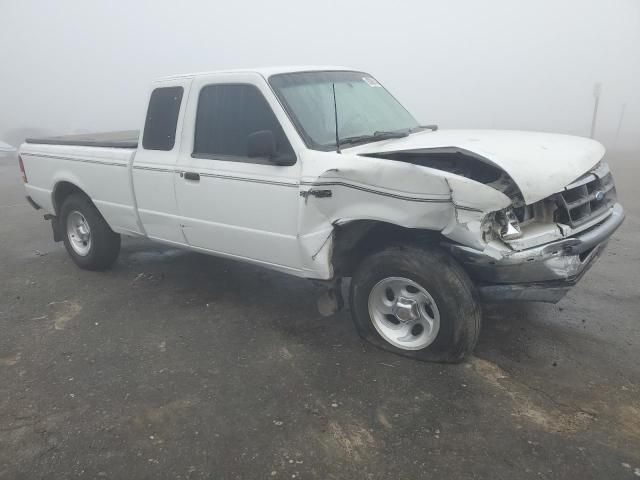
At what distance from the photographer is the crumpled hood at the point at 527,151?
313 cm

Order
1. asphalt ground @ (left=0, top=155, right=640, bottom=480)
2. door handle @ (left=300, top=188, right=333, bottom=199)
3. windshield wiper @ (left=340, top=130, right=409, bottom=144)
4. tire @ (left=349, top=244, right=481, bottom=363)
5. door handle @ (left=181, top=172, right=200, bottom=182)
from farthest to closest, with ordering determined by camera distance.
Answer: door handle @ (left=181, top=172, right=200, bottom=182)
windshield wiper @ (left=340, top=130, right=409, bottom=144)
door handle @ (left=300, top=188, right=333, bottom=199)
tire @ (left=349, top=244, right=481, bottom=363)
asphalt ground @ (left=0, top=155, right=640, bottom=480)

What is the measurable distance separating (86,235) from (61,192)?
0.56 metres

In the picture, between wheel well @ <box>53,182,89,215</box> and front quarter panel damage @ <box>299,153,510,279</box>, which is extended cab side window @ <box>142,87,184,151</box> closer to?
wheel well @ <box>53,182,89,215</box>

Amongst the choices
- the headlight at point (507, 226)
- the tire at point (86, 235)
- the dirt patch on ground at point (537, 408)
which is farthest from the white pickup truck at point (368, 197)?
the tire at point (86, 235)

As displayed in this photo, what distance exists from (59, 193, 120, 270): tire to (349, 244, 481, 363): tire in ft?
10.2

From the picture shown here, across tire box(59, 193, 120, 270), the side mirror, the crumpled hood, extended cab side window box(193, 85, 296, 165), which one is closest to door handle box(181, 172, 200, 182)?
extended cab side window box(193, 85, 296, 165)

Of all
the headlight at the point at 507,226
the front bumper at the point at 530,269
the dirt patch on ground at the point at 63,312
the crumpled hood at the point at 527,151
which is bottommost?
the dirt patch on ground at the point at 63,312

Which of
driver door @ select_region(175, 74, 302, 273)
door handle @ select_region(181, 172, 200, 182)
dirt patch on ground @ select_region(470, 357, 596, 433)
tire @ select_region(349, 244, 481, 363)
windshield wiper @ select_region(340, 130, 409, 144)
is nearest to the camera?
dirt patch on ground @ select_region(470, 357, 596, 433)

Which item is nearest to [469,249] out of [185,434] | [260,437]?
[260,437]

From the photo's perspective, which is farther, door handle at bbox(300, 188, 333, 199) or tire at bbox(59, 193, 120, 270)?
tire at bbox(59, 193, 120, 270)

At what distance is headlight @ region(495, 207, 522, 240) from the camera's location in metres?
3.16

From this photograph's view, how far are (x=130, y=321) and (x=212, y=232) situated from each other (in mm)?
1077

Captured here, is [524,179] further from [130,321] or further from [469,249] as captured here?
[130,321]

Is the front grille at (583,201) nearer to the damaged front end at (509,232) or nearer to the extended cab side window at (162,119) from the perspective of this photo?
the damaged front end at (509,232)
